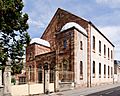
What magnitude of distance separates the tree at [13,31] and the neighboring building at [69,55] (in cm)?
492

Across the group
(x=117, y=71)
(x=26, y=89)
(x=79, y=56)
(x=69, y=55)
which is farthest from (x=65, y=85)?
(x=117, y=71)

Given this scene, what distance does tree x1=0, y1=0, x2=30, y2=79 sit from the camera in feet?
65.9

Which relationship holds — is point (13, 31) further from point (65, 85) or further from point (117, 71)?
point (117, 71)

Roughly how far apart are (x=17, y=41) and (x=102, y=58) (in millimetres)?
28617

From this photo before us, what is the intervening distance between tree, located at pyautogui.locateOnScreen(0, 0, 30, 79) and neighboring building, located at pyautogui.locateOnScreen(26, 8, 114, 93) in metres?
4.92

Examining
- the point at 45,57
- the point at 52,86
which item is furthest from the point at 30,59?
the point at 52,86

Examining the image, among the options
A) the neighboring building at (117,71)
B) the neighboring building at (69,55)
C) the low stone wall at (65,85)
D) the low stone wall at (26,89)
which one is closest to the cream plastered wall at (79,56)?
the neighboring building at (69,55)

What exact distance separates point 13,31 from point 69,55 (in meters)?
14.8

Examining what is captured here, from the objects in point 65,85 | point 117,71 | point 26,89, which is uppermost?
point 117,71

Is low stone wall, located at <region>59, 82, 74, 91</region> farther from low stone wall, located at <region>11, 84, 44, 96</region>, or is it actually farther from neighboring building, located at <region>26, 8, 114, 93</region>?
low stone wall, located at <region>11, 84, 44, 96</region>

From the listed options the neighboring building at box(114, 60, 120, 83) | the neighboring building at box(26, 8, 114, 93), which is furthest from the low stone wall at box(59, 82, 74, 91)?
the neighboring building at box(114, 60, 120, 83)

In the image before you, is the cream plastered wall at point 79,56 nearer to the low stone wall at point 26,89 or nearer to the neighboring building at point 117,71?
the low stone wall at point 26,89

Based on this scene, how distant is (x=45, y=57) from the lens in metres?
40.6

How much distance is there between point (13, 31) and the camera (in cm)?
2119
